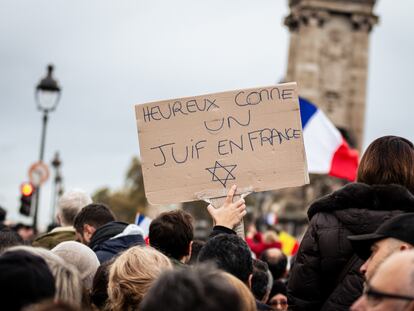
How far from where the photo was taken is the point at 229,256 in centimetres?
500

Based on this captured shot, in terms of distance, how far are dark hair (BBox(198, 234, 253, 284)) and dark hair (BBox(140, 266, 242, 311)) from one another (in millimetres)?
1670

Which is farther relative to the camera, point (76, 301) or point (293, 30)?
point (293, 30)

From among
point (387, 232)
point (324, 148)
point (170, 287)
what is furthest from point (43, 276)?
point (324, 148)

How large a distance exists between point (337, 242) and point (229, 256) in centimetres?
61

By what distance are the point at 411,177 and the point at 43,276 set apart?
248cm

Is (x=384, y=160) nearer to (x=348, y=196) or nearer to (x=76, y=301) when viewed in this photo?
(x=348, y=196)

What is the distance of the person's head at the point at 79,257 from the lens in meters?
5.55

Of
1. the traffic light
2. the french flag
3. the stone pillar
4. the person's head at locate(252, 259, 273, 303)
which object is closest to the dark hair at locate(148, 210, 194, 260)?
the person's head at locate(252, 259, 273, 303)

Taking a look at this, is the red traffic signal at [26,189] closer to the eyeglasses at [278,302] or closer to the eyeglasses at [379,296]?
the eyeglasses at [278,302]

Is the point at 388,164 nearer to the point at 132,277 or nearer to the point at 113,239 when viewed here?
the point at 132,277

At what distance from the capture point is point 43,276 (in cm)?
369

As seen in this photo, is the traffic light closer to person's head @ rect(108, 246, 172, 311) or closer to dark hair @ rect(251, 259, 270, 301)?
dark hair @ rect(251, 259, 270, 301)

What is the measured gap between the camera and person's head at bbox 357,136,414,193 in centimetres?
537

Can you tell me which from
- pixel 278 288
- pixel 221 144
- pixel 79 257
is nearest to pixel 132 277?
pixel 79 257
